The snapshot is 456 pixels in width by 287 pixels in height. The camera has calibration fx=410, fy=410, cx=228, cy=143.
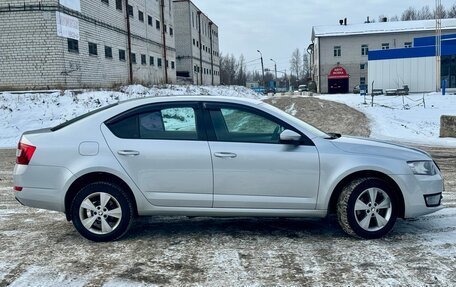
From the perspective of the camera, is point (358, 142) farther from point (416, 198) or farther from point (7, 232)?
point (7, 232)

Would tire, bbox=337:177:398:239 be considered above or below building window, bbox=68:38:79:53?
below

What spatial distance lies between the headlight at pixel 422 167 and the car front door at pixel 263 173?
3.61 feet

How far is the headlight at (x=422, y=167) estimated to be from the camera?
→ 4621 mm

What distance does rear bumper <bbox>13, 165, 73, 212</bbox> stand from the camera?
4.61 meters

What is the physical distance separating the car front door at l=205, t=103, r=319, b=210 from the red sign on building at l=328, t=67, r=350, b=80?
5673 cm

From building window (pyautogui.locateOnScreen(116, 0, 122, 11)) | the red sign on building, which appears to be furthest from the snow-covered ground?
the red sign on building

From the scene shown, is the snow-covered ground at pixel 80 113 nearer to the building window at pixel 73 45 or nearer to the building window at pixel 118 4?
the building window at pixel 73 45

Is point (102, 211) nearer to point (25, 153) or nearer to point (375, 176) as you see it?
point (25, 153)

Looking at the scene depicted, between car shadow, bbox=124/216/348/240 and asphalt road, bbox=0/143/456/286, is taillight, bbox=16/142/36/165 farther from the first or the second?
car shadow, bbox=124/216/348/240

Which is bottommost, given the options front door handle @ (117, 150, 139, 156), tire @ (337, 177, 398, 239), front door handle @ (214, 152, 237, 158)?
tire @ (337, 177, 398, 239)

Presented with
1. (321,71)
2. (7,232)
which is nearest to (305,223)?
(7,232)

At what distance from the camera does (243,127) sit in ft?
15.9

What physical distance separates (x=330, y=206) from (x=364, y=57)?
5917 centimetres

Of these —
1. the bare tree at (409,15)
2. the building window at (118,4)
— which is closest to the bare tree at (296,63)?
the bare tree at (409,15)
